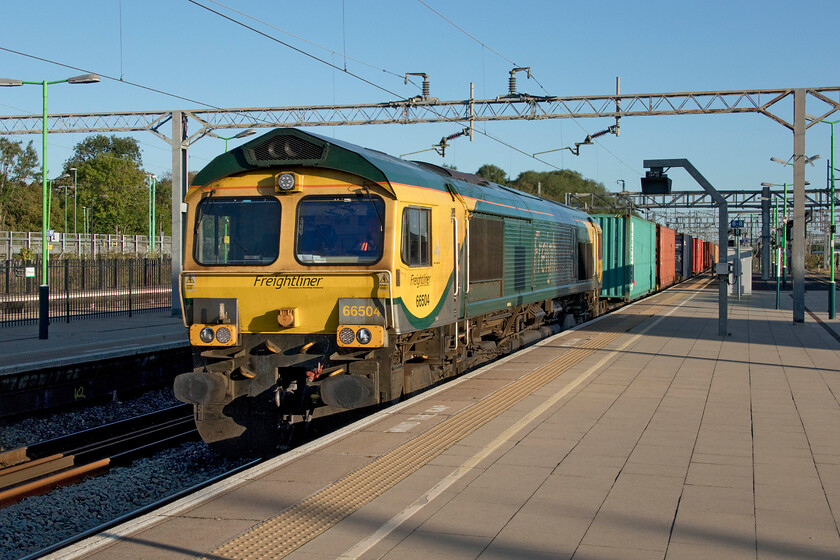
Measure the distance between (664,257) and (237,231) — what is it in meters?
35.5

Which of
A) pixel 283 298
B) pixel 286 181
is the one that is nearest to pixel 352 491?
pixel 283 298

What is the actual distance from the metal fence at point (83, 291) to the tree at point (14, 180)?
96.7 feet

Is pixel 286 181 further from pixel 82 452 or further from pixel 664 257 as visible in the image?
pixel 664 257

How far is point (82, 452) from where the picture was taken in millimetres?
11023

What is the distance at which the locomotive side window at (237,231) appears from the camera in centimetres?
971

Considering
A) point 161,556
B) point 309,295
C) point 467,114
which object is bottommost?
point 161,556

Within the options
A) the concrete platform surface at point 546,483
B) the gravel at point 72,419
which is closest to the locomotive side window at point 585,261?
the concrete platform surface at point 546,483

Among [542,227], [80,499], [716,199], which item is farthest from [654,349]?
[80,499]

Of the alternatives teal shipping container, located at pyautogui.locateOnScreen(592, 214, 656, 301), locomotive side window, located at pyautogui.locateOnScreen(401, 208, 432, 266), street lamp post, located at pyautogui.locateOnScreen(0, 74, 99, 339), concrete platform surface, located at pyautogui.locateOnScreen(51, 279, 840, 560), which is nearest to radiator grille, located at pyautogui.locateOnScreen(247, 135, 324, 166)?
locomotive side window, located at pyautogui.locateOnScreen(401, 208, 432, 266)

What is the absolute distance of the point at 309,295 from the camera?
9469 mm

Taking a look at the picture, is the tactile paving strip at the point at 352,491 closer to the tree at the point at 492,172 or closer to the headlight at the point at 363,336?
the headlight at the point at 363,336

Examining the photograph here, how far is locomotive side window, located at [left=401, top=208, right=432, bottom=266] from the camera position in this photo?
9.72m

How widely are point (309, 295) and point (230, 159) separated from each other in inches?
77.4

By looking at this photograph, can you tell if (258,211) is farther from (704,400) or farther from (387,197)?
(704,400)
